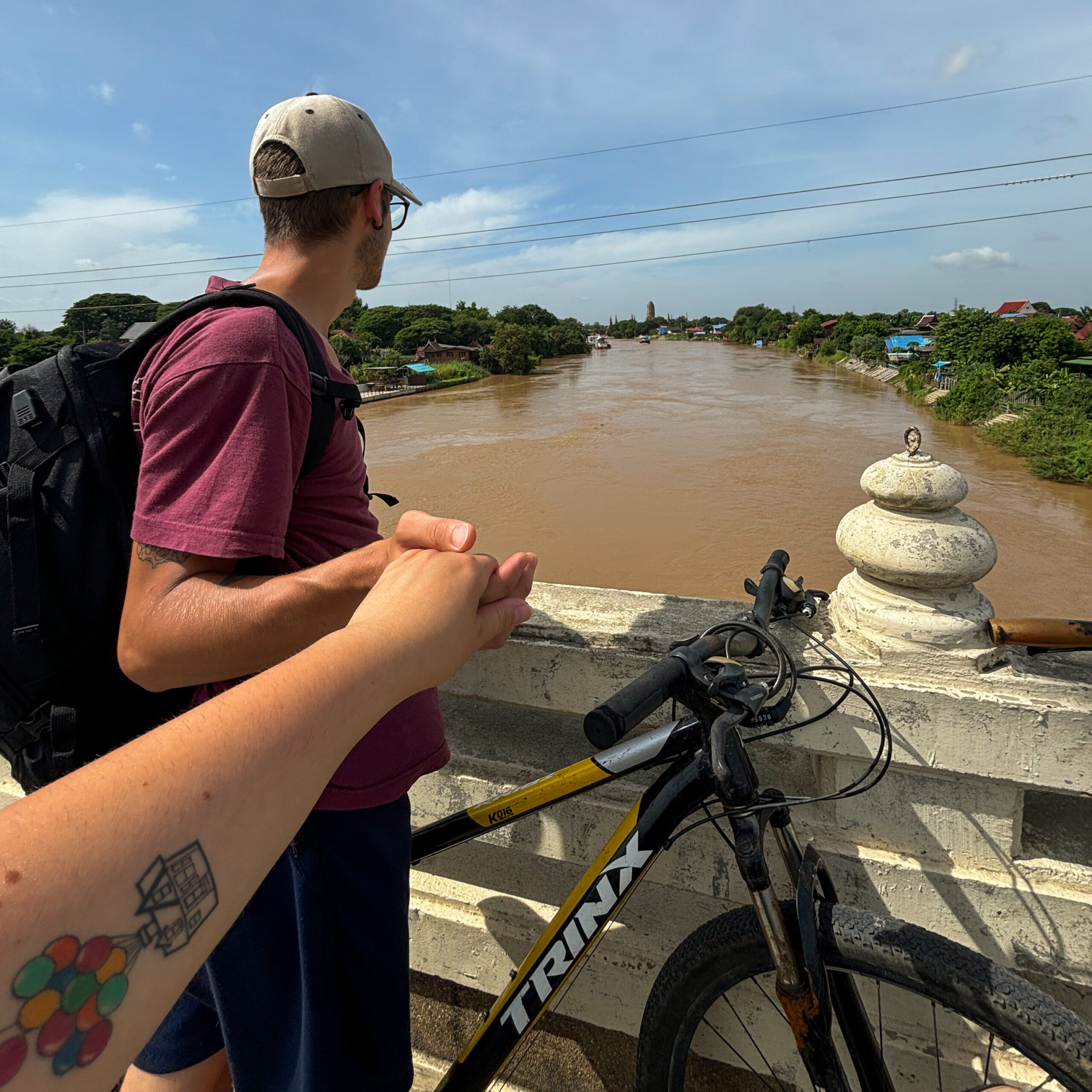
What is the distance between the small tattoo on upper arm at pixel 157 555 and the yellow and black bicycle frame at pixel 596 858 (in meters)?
0.70

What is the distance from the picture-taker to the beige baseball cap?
1219mm

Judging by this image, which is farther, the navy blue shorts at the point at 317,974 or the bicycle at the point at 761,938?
the navy blue shorts at the point at 317,974

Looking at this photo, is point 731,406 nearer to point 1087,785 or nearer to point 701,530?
point 701,530

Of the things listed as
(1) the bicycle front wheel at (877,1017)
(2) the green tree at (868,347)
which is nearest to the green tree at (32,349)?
(2) the green tree at (868,347)

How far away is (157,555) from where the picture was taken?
0.92 metres

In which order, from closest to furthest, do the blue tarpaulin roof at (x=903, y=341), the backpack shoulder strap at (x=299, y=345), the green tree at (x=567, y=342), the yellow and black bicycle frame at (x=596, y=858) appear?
the backpack shoulder strap at (x=299, y=345), the yellow and black bicycle frame at (x=596, y=858), the blue tarpaulin roof at (x=903, y=341), the green tree at (x=567, y=342)

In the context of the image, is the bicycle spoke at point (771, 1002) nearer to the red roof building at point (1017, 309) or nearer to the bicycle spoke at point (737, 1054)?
the bicycle spoke at point (737, 1054)

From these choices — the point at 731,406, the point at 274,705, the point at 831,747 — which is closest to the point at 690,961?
the point at 831,747

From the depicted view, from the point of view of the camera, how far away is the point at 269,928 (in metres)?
1.17

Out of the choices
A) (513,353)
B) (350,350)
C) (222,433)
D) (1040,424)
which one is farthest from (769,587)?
(350,350)

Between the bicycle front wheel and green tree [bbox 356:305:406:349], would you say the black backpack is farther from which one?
green tree [bbox 356:305:406:349]

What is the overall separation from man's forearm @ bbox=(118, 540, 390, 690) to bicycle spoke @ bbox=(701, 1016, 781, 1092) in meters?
1.24

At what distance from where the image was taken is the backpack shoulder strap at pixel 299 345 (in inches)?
39.9

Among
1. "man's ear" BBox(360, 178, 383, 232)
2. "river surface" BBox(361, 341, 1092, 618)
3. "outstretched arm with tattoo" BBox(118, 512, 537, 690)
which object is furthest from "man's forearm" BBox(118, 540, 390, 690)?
"river surface" BBox(361, 341, 1092, 618)
